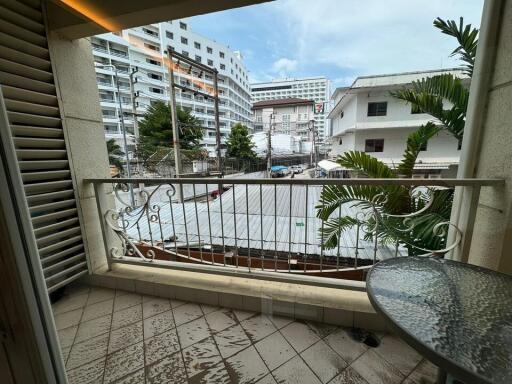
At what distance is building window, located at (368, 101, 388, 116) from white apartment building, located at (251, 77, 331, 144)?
29.4 feet

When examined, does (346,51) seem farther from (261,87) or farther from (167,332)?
(261,87)

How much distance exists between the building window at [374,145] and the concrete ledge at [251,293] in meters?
7.37

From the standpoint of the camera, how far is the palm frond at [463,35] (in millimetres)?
1799

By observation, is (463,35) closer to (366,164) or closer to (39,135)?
(366,164)

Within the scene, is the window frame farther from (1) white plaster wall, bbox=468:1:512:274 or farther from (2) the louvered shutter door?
(2) the louvered shutter door

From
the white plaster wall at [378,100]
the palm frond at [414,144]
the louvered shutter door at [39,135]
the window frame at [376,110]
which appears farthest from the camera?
the window frame at [376,110]

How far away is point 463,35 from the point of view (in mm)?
1829

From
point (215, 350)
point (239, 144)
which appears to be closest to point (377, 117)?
point (215, 350)

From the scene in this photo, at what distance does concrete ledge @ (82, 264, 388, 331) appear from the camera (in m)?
1.38

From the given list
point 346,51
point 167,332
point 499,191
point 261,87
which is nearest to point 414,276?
point 499,191

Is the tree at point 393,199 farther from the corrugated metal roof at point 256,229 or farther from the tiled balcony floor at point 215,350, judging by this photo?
the tiled balcony floor at point 215,350

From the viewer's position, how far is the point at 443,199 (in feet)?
6.18

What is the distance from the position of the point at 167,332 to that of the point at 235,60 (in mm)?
44412

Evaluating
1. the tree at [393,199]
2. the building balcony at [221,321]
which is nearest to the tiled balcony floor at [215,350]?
the building balcony at [221,321]
